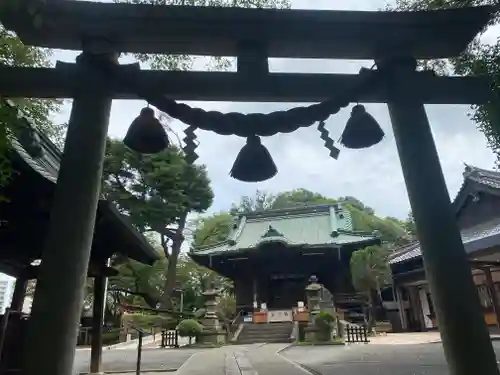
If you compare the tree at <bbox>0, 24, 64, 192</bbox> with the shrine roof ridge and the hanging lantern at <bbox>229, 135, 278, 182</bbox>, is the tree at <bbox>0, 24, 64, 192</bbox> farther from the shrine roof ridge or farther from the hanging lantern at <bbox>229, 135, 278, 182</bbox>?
the shrine roof ridge

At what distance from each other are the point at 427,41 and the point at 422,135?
835mm

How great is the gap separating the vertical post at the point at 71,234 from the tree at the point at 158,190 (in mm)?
18146

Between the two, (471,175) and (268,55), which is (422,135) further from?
(471,175)

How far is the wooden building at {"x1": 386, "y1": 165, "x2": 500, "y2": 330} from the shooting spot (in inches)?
412

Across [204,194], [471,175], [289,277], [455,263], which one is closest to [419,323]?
[289,277]

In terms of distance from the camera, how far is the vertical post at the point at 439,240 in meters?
2.45

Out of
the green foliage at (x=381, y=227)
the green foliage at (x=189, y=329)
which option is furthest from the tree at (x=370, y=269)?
the green foliage at (x=381, y=227)

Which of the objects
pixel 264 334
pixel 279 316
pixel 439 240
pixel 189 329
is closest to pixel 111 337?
pixel 189 329

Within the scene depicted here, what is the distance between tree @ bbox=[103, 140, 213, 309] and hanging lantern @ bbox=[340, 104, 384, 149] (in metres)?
18.0

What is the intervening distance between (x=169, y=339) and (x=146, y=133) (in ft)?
45.7

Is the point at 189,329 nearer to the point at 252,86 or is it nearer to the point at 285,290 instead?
the point at 285,290

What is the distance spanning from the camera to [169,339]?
607 inches

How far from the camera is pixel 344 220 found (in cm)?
2442

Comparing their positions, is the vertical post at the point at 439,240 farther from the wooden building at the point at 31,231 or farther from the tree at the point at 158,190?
the tree at the point at 158,190
